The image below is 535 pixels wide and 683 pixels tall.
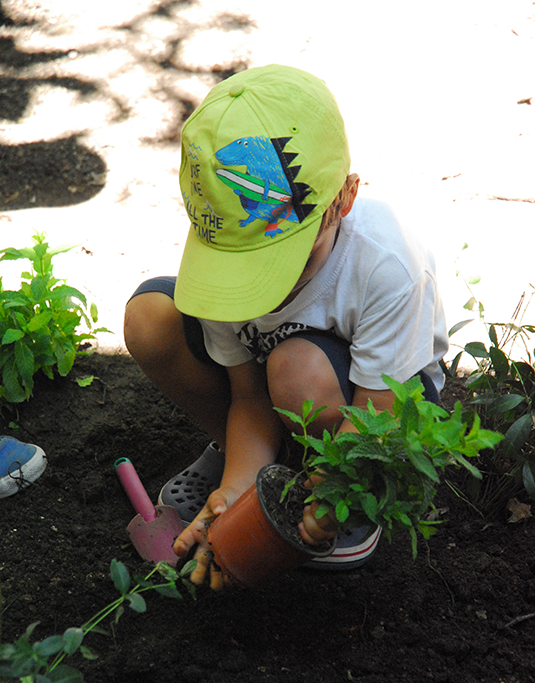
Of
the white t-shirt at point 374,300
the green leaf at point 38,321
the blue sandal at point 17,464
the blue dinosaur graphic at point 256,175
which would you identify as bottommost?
the blue sandal at point 17,464

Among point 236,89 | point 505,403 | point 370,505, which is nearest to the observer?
point 370,505

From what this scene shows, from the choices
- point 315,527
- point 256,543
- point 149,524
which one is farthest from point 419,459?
point 149,524

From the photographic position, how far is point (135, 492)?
1756mm

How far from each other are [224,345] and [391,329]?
1.68 feet

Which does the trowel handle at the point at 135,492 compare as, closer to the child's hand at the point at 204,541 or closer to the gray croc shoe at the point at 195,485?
the gray croc shoe at the point at 195,485

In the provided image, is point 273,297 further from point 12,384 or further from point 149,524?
point 12,384

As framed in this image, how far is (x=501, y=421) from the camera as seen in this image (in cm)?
Answer: 169

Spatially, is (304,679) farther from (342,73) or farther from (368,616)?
(342,73)

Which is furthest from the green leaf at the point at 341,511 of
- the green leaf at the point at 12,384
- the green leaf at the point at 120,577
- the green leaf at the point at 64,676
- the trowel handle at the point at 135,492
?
the green leaf at the point at 12,384

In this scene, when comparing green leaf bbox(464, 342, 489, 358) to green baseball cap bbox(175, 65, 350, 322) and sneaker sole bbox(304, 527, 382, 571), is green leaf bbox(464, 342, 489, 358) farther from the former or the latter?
green baseball cap bbox(175, 65, 350, 322)

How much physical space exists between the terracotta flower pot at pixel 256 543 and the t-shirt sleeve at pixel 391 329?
1.06ft

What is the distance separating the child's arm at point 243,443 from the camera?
4.96 feet

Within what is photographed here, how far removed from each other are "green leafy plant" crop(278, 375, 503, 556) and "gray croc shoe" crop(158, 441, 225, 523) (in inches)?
→ 28.8

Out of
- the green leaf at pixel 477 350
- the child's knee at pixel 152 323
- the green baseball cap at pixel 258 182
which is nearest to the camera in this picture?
the green baseball cap at pixel 258 182
